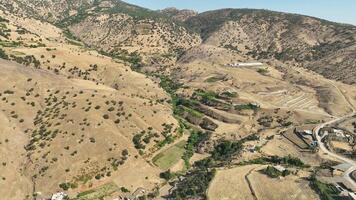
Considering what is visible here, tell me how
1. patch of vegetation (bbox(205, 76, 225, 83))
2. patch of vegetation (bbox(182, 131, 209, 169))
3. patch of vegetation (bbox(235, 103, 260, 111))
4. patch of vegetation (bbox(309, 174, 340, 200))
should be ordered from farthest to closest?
1. patch of vegetation (bbox(205, 76, 225, 83))
2. patch of vegetation (bbox(235, 103, 260, 111))
3. patch of vegetation (bbox(182, 131, 209, 169))
4. patch of vegetation (bbox(309, 174, 340, 200))

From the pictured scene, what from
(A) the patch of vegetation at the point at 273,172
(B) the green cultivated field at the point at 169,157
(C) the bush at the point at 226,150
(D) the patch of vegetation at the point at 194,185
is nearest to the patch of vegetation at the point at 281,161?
(C) the bush at the point at 226,150

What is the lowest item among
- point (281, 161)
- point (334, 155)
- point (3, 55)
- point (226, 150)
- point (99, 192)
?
point (99, 192)

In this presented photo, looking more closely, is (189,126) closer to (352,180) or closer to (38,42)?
(352,180)

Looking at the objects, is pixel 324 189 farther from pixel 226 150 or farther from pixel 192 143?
pixel 192 143

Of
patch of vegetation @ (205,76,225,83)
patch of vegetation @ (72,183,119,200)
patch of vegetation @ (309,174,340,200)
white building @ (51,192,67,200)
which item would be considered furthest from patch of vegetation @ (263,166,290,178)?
patch of vegetation @ (205,76,225,83)

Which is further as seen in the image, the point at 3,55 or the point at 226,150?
the point at 3,55

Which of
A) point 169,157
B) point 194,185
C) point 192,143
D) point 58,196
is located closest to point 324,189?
point 194,185

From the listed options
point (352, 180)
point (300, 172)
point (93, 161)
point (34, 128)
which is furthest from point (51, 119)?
point (352, 180)

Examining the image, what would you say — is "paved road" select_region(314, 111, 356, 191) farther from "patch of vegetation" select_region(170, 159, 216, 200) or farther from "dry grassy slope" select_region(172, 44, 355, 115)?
"patch of vegetation" select_region(170, 159, 216, 200)

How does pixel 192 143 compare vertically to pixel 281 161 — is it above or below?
below

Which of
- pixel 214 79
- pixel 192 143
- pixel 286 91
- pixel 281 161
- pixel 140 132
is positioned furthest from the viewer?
pixel 214 79
